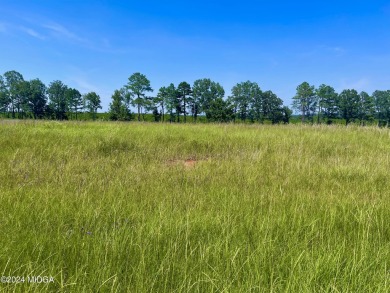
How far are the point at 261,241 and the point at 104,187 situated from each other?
2.40 m

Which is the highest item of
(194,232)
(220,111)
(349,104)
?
(349,104)

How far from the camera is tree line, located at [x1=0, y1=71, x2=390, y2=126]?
73.3 m

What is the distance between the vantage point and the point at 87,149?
6758 millimetres

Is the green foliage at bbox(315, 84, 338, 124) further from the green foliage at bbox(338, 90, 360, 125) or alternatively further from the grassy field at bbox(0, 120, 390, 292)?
the grassy field at bbox(0, 120, 390, 292)

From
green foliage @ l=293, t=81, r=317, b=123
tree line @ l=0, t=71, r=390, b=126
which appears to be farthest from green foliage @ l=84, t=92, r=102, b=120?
green foliage @ l=293, t=81, r=317, b=123

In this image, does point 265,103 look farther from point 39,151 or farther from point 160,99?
point 39,151

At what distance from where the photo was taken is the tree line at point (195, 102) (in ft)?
241

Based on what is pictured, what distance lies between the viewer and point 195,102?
8781cm

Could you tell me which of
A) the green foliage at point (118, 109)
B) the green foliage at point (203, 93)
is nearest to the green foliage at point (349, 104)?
the green foliage at point (203, 93)

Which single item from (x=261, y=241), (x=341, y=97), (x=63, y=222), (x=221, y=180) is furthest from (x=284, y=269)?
(x=341, y=97)

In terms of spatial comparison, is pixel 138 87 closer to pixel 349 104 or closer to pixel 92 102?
pixel 92 102

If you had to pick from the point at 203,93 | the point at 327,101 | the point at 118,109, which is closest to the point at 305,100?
the point at 327,101

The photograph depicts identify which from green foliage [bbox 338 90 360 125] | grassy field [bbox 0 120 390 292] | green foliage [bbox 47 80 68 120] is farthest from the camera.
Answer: green foliage [bbox 338 90 360 125]

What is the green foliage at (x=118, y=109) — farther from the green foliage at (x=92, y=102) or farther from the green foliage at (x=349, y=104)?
the green foliage at (x=349, y=104)
